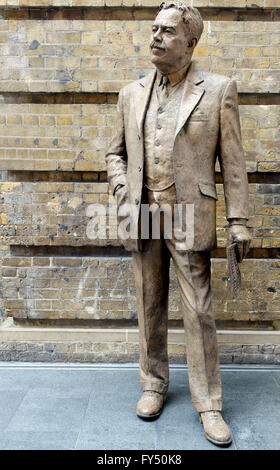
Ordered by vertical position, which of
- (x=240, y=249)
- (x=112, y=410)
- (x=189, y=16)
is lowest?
(x=112, y=410)

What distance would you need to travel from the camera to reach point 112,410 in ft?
10.5

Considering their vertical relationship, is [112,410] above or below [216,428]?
below

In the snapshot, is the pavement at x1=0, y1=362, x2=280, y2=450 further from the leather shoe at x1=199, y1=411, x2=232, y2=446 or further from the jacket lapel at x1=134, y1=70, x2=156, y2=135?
the jacket lapel at x1=134, y1=70, x2=156, y2=135

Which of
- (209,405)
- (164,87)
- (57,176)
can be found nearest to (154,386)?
(209,405)

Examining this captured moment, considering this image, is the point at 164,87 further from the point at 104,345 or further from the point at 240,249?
the point at 104,345

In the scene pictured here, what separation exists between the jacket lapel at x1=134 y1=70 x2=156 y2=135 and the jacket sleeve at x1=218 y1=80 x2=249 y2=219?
45cm

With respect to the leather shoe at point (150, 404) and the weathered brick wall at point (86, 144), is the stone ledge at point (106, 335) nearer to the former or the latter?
the weathered brick wall at point (86, 144)

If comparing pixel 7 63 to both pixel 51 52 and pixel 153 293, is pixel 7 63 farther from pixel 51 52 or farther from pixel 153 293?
pixel 153 293

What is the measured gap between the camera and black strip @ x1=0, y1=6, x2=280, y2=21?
368 cm

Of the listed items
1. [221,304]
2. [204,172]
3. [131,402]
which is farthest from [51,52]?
[131,402]

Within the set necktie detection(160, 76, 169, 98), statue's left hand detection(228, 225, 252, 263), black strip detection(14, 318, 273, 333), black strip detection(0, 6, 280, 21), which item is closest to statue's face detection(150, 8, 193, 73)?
necktie detection(160, 76, 169, 98)

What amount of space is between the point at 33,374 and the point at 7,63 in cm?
245

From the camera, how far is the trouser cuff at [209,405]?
2.91m

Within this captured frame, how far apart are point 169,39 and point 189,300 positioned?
4.94 ft
